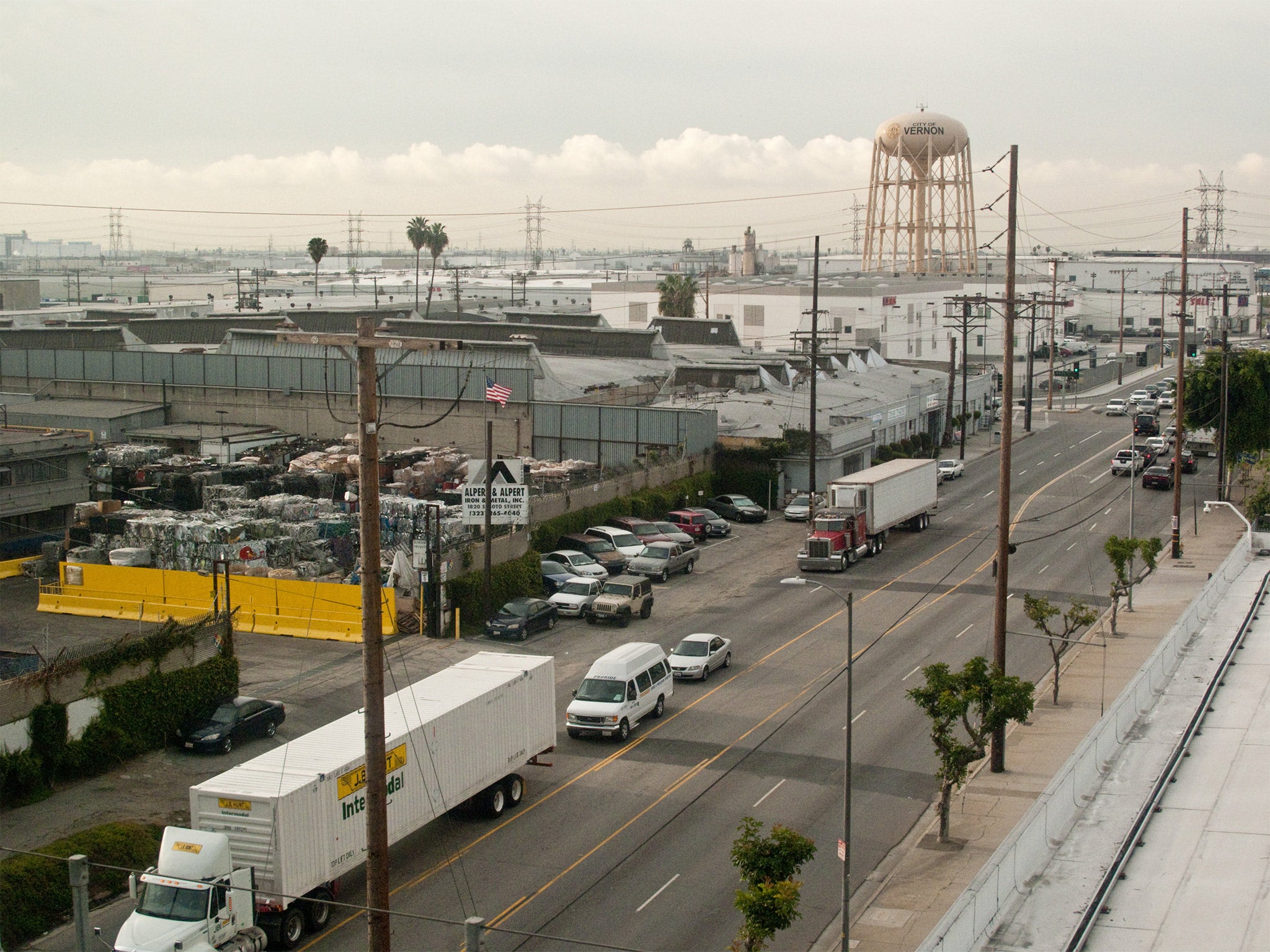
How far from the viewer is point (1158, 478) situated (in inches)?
2680

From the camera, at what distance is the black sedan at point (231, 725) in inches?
1197

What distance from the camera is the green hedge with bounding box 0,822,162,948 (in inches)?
839

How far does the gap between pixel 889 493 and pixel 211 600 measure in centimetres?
2701

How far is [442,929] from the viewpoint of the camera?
71.8 ft

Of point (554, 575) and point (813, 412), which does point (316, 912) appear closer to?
point (554, 575)

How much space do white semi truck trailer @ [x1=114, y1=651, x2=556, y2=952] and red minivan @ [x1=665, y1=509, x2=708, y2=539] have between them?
29.3 meters

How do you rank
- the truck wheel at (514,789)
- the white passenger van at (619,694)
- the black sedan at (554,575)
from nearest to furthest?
1. the truck wheel at (514,789)
2. the white passenger van at (619,694)
3. the black sedan at (554,575)

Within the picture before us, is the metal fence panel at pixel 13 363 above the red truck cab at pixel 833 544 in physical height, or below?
above

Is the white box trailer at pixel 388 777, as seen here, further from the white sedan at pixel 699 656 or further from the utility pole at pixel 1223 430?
the utility pole at pixel 1223 430

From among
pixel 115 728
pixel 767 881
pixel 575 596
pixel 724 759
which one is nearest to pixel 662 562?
pixel 575 596

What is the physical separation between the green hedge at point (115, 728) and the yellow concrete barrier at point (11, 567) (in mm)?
19648

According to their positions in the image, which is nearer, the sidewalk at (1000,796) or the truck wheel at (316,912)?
the truck wheel at (316,912)

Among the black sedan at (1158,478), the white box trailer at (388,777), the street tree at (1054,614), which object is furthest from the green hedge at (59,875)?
the black sedan at (1158,478)

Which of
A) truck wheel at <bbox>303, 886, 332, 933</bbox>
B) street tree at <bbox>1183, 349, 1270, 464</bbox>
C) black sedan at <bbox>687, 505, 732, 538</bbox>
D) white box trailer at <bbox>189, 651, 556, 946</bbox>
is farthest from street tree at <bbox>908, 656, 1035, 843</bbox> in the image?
street tree at <bbox>1183, 349, 1270, 464</bbox>
